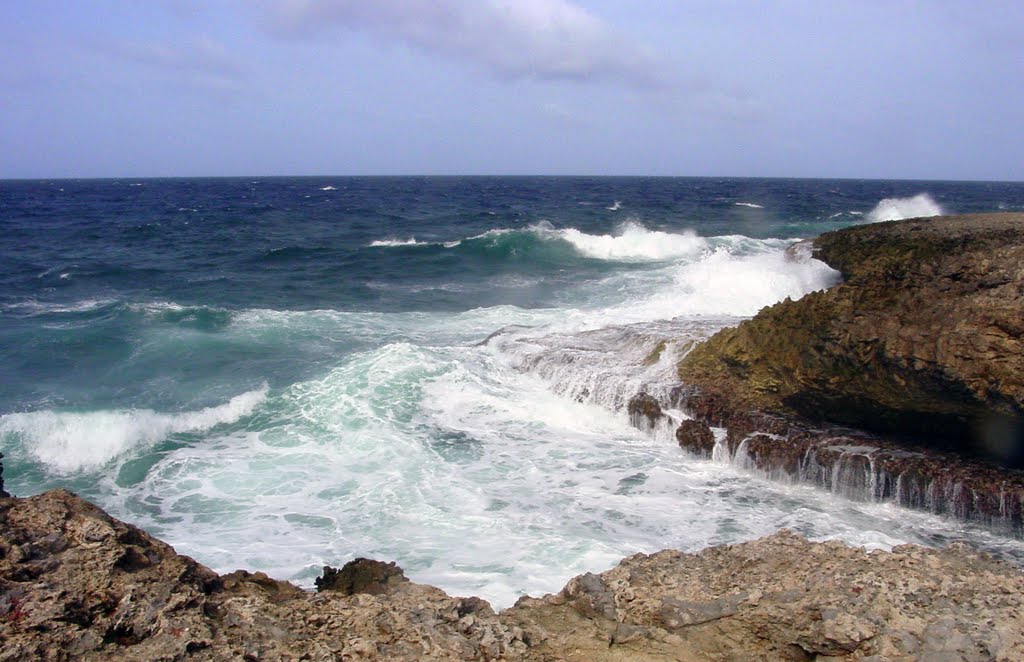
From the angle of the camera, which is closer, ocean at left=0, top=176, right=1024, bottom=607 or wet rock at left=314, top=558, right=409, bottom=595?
wet rock at left=314, top=558, right=409, bottom=595

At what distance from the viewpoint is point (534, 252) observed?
30.3 m

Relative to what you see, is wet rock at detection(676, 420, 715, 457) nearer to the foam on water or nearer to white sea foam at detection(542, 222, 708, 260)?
the foam on water

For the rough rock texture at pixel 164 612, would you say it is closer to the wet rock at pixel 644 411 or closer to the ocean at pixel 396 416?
the ocean at pixel 396 416

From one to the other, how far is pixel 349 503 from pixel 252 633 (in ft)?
16.9

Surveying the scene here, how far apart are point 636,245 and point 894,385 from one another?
77.3 feet

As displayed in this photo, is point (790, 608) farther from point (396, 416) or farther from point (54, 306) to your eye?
point (54, 306)

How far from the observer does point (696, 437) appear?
396 inches

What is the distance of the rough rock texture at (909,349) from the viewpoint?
796cm

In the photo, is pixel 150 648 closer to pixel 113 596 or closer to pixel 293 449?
pixel 113 596

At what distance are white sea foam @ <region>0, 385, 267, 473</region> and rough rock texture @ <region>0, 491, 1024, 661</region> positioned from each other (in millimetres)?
6709

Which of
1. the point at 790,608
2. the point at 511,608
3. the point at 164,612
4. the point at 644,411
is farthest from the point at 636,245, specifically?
the point at 164,612

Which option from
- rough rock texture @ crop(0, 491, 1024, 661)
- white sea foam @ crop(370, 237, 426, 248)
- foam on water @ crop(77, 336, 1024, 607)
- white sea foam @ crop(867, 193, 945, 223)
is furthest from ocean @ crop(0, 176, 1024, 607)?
white sea foam @ crop(867, 193, 945, 223)

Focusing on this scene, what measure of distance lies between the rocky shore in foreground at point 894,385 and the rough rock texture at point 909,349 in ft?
0.05

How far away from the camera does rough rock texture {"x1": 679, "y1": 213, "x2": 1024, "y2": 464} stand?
796cm
